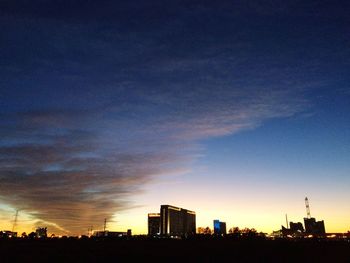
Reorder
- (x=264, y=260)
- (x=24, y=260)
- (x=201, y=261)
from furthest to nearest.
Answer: (x=264, y=260), (x=201, y=261), (x=24, y=260)

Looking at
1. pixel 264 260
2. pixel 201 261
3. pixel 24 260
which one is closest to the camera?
pixel 24 260

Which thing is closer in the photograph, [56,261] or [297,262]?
[56,261]

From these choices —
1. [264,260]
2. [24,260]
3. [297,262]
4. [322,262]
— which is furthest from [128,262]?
[322,262]

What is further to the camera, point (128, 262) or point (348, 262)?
point (348, 262)

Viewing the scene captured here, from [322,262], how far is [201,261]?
2161cm

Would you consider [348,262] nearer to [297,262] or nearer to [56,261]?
[297,262]

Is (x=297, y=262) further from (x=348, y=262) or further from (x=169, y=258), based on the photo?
(x=169, y=258)

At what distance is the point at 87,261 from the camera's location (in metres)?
50.8

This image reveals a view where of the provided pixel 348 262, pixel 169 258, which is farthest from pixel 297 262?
pixel 169 258

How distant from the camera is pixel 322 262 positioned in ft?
195

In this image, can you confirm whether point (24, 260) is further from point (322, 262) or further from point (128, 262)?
point (322, 262)

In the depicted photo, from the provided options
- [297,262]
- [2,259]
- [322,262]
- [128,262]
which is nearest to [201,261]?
[128,262]

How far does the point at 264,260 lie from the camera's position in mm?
60594

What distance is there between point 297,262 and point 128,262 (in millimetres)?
28848
